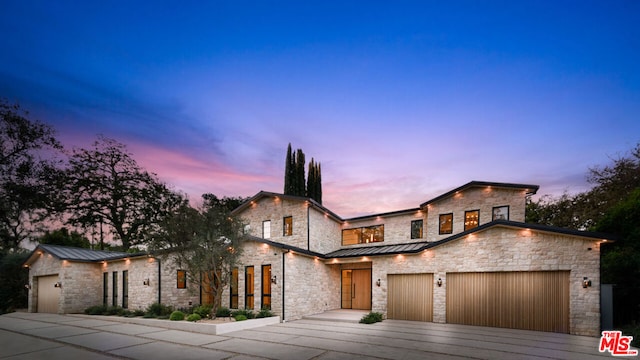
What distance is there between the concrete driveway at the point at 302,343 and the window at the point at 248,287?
2.65m

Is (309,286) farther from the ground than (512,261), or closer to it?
closer to it

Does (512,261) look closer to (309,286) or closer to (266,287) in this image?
(309,286)

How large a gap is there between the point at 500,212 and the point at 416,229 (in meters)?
4.62

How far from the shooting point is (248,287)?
16.1 metres

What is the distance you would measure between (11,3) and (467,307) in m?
21.6

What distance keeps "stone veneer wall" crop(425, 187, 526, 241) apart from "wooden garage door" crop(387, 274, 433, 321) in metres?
3.75

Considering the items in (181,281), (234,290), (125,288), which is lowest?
(125,288)

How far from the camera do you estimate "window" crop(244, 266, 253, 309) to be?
1591 centimetres

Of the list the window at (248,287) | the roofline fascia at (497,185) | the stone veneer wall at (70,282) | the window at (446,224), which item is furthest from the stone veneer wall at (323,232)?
→ the stone veneer wall at (70,282)

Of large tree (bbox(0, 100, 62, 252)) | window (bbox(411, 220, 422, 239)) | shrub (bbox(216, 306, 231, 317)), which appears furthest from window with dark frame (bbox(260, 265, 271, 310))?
large tree (bbox(0, 100, 62, 252))

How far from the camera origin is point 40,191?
27.1 meters

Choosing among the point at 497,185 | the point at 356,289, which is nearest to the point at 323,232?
the point at 356,289

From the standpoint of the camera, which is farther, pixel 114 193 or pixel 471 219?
pixel 114 193

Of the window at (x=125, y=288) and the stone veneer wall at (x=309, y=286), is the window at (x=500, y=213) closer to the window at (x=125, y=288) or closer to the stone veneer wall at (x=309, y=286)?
the stone veneer wall at (x=309, y=286)
